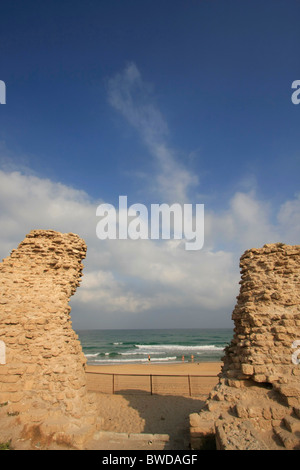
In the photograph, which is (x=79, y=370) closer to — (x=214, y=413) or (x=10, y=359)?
(x=10, y=359)

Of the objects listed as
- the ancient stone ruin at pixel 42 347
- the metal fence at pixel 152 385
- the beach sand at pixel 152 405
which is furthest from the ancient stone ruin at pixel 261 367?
the metal fence at pixel 152 385

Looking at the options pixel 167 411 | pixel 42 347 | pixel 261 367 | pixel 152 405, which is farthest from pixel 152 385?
pixel 261 367

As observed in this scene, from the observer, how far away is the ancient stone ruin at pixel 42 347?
6.44 metres

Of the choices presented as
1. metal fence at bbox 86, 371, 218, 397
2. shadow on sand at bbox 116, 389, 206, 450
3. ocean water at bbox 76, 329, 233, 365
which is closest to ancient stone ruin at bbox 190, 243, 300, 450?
shadow on sand at bbox 116, 389, 206, 450

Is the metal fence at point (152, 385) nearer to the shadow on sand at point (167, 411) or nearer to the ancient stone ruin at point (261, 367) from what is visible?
the shadow on sand at point (167, 411)

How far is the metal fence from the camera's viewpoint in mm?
14031

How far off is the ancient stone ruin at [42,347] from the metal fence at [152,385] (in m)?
6.72

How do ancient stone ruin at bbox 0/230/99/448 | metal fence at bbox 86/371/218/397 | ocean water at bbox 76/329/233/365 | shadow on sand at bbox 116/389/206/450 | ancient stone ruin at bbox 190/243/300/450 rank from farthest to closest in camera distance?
ocean water at bbox 76/329/233/365 → metal fence at bbox 86/371/218/397 → shadow on sand at bbox 116/389/206/450 → ancient stone ruin at bbox 0/230/99/448 → ancient stone ruin at bbox 190/243/300/450

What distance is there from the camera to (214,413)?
6.43 meters

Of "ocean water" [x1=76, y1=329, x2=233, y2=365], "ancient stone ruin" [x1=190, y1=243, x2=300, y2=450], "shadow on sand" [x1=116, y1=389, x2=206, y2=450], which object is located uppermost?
"ancient stone ruin" [x1=190, y1=243, x2=300, y2=450]

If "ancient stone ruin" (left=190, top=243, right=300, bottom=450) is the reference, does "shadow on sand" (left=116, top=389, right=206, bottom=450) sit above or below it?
below

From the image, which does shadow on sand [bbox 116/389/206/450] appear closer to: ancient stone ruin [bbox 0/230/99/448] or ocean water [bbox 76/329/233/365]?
ancient stone ruin [bbox 0/230/99/448]

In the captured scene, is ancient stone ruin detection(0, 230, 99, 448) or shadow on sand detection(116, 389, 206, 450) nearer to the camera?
ancient stone ruin detection(0, 230, 99, 448)

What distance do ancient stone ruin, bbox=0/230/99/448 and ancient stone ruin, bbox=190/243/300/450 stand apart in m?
3.53
